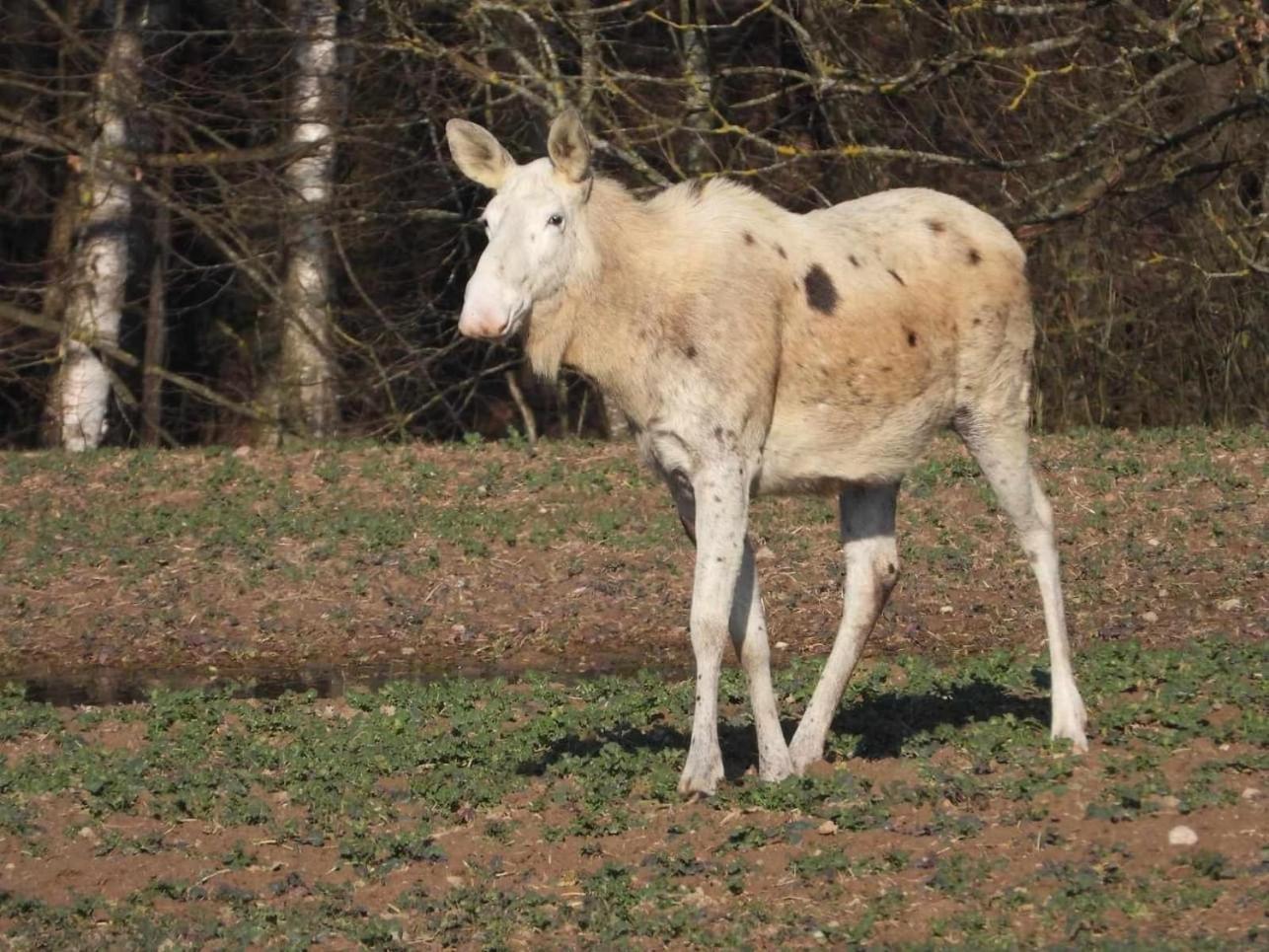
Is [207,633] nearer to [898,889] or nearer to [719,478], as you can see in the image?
[719,478]

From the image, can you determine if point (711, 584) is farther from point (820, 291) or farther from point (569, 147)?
point (569, 147)

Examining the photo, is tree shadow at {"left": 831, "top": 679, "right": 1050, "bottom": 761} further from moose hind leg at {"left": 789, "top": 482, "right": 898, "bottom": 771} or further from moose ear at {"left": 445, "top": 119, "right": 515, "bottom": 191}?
moose ear at {"left": 445, "top": 119, "right": 515, "bottom": 191}

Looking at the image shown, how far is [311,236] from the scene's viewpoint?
2112cm

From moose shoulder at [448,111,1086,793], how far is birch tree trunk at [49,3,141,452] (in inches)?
518

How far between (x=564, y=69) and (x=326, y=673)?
33.8 feet

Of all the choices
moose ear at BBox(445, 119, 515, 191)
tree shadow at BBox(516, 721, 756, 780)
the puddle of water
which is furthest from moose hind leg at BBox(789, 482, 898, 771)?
the puddle of water

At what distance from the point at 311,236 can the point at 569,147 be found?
13.2m

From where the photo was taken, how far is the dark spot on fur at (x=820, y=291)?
8586 millimetres

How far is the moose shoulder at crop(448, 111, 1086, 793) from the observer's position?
8.21 m

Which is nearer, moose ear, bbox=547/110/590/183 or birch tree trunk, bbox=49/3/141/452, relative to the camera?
moose ear, bbox=547/110/590/183

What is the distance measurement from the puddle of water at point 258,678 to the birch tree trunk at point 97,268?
8771mm

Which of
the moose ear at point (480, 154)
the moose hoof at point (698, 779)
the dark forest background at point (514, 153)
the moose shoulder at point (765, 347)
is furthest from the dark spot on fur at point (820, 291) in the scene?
the dark forest background at point (514, 153)

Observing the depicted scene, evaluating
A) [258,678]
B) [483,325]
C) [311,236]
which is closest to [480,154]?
[483,325]

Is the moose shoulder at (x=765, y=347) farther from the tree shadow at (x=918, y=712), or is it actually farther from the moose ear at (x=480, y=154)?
the tree shadow at (x=918, y=712)
